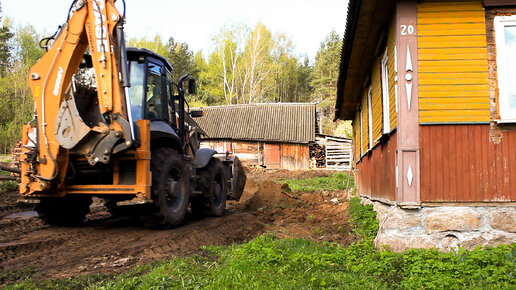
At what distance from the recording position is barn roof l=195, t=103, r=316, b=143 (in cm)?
3494

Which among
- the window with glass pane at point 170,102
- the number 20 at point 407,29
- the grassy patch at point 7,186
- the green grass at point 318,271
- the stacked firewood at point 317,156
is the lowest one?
the green grass at point 318,271

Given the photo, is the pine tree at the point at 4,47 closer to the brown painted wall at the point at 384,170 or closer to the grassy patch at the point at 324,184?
the grassy patch at the point at 324,184

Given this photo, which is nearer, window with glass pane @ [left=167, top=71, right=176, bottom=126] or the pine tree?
window with glass pane @ [left=167, top=71, right=176, bottom=126]

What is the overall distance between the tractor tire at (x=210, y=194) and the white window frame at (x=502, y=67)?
6.22 meters

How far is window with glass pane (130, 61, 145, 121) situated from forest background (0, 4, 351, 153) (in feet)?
101

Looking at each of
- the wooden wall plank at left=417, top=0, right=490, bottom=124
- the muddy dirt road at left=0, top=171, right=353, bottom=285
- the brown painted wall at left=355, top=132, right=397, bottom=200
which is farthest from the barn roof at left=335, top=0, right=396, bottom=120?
the muddy dirt road at left=0, top=171, right=353, bottom=285

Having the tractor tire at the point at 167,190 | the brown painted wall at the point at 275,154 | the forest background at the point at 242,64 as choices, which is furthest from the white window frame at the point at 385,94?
the forest background at the point at 242,64

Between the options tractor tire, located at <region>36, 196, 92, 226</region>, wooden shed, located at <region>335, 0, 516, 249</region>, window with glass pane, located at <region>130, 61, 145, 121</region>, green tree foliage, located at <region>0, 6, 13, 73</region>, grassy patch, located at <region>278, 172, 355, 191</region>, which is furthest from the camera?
green tree foliage, located at <region>0, 6, 13, 73</region>

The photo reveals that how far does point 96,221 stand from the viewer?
926cm

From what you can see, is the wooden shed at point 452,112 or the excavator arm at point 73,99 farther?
the excavator arm at point 73,99

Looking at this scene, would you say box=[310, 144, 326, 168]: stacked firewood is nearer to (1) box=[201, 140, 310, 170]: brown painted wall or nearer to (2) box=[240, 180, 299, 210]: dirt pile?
(1) box=[201, 140, 310, 170]: brown painted wall

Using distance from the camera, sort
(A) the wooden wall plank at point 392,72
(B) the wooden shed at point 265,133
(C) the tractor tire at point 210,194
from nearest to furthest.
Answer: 1. (A) the wooden wall plank at point 392,72
2. (C) the tractor tire at point 210,194
3. (B) the wooden shed at point 265,133

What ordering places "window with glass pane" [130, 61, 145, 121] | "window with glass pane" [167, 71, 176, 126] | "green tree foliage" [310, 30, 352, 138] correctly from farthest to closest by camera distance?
"green tree foliage" [310, 30, 352, 138] < "window with glass pane" [167, 71, 176, 126] < "window with glass pane" [130, 61, 145, 121]

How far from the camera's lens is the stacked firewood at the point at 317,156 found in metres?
34.2
